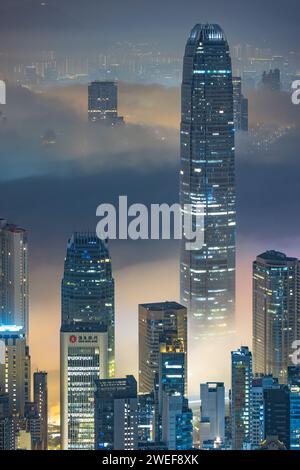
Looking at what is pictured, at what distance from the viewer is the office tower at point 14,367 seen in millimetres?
7266

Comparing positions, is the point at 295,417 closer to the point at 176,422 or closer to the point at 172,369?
the point at 176,422

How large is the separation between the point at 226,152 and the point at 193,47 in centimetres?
102

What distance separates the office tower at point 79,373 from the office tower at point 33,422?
170 mm

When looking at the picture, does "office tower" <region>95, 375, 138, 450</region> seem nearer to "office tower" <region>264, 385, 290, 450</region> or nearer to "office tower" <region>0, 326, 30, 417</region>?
"office tower" <region>0, 326, 30, 417</region>

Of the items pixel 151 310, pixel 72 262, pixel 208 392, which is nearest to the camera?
pixel 208 392

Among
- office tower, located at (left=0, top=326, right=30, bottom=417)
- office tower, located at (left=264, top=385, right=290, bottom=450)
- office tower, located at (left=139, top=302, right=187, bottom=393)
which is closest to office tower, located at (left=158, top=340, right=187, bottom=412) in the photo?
office tower, located at (left=139, top=302, right=187, bottom=393)

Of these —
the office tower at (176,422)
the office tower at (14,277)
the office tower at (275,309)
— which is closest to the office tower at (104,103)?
the office tower at (14,277)

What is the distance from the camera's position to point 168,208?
8.17 meters

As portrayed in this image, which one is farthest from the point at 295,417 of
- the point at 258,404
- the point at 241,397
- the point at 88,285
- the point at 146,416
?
the point at 88,285

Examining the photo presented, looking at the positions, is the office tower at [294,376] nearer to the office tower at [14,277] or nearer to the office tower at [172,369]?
the office tower at [172,369]

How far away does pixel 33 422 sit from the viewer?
22.6ft

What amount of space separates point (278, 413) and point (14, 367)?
6.38 ft
